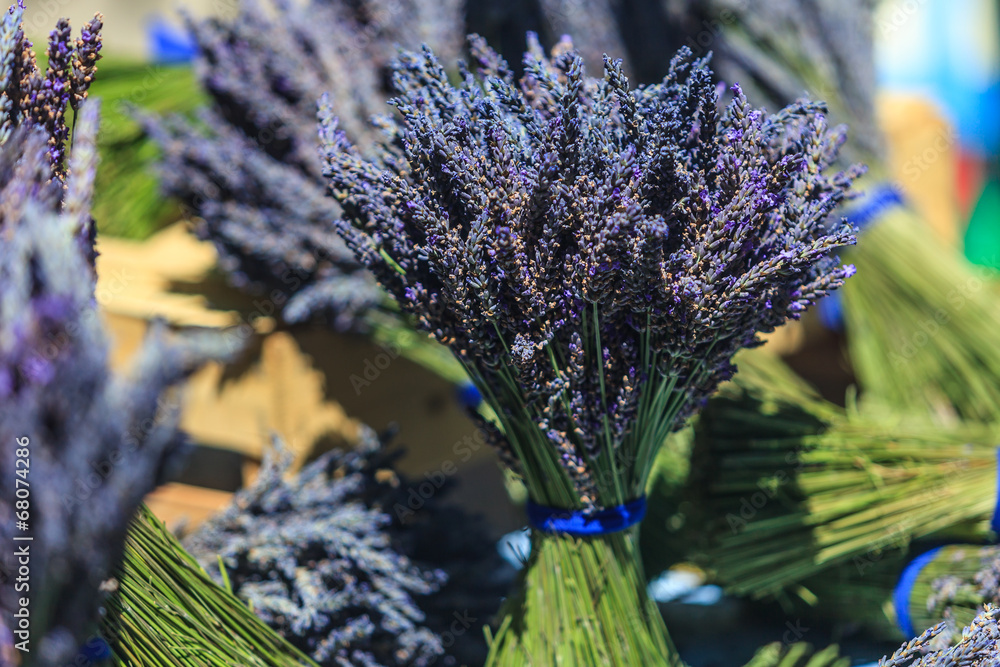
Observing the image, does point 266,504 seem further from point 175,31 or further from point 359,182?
point 175,31

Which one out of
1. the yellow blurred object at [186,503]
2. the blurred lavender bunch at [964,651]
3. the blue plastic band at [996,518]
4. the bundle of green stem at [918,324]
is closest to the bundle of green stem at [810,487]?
the blue plastic band at [996,518]

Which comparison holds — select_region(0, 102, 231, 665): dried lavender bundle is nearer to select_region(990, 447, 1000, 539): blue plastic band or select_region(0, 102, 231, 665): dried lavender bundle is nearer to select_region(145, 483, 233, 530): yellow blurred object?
select_region(145, 483, 233, 530): yellow blurred object

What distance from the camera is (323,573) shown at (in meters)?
0.81

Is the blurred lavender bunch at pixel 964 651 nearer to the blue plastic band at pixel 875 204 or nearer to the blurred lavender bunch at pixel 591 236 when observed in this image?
the blurred lavender bunch at pixel 591 236

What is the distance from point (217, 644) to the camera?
67 cm

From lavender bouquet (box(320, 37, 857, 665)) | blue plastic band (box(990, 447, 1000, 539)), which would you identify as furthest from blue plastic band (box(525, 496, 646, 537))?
blue plastic band (box(990, 447, 1000, 539))

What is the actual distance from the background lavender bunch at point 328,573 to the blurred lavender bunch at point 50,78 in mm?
425

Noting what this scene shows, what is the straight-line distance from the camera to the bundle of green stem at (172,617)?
2.03 feet

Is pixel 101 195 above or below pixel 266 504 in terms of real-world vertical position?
above

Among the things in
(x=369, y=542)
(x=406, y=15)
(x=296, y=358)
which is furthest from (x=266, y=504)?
(x=406, y=15)

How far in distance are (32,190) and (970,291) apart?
1.41 metres

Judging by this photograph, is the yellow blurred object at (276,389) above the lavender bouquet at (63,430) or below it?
above

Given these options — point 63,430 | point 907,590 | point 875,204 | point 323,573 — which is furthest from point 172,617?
point 875,204

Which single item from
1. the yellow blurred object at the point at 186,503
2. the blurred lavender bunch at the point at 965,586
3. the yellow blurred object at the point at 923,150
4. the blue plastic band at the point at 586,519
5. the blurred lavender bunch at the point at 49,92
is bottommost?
the blurred lavender bunch at the point at 965,586
